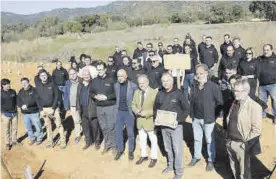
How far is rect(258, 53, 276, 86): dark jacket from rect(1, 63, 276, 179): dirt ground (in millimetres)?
1151

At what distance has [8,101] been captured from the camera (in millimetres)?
9414

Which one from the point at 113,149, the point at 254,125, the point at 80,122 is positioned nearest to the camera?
the point at 254,125

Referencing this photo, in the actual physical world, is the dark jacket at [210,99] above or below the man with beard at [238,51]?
below

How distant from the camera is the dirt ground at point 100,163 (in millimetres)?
7594

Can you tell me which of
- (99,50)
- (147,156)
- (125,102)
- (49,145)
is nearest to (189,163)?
(147,156)

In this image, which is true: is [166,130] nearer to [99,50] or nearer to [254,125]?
[254,125]

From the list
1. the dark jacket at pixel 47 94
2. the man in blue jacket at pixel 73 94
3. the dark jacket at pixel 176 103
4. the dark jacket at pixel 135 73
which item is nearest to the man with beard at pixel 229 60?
the dark jacket at pixel 135 73

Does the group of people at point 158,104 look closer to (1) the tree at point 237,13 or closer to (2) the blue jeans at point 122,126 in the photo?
(2) the blue jeans at point 122,126

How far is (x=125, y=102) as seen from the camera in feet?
26.3

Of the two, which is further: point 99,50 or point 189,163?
point 99,50

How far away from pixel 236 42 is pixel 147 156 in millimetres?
4062

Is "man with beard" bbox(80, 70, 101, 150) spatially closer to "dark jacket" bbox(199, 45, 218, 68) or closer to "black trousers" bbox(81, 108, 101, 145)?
"black trousers" bbox(81, 108, 101, 145)

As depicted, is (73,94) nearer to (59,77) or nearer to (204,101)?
(59,77)

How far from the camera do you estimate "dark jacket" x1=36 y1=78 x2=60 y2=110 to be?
9094mm
